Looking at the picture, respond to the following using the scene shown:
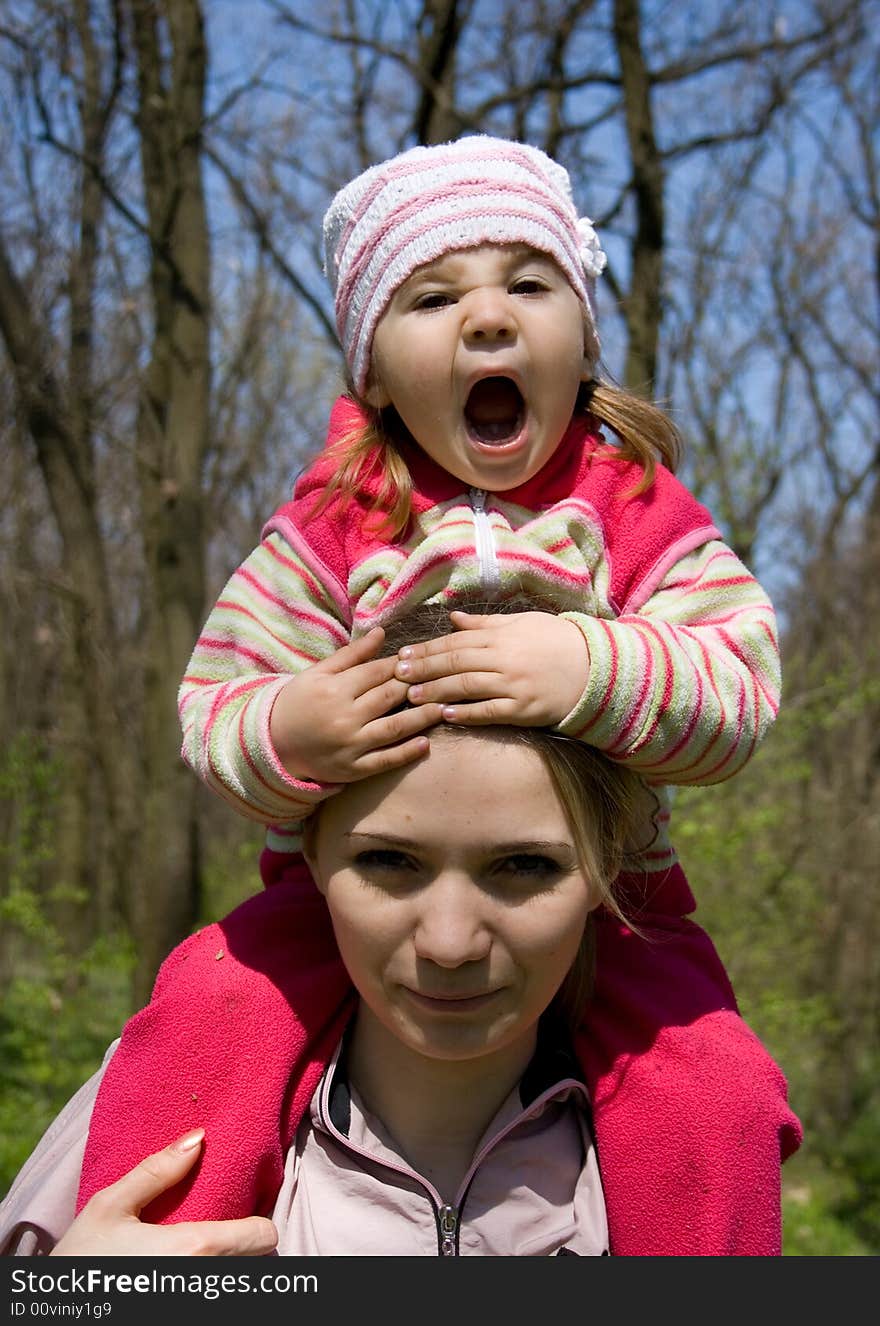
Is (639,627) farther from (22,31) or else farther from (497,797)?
(22,31)

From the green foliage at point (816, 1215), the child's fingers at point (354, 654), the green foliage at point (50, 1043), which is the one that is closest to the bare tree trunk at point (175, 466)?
the green foliage at point (50, 1043)

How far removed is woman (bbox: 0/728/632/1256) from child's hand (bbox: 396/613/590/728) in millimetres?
60

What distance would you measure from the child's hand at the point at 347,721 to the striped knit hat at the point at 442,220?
58cm

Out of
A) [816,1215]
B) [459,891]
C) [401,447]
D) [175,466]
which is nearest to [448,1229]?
[459,891]

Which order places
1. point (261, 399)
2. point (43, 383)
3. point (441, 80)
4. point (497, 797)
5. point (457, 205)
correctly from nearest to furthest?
point (497, 797), point (457, 205), point (441, 80), point (43, 383), point (261, 399)

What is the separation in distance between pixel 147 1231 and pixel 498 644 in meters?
1.00

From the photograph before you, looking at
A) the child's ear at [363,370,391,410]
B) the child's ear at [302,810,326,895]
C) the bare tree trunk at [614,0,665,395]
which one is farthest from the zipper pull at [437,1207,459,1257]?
the bare tree trunk at [614,0,665,395]

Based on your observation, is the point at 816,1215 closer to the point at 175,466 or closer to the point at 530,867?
the point at 175,466

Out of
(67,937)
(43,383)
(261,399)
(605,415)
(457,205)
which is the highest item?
(261,399)

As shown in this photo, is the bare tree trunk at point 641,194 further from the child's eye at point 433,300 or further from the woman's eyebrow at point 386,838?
the woman's eyebrow at point 386,838

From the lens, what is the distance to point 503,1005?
1.90 m

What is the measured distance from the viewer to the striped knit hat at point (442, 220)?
200cm

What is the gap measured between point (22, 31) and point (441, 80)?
3.02 m
